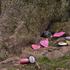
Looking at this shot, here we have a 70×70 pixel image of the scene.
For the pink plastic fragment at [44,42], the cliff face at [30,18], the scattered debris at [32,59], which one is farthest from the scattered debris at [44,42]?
the scattered debris at [32,59]

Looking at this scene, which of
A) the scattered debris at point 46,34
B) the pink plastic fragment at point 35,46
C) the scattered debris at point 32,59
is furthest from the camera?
the scattered debris at point 46,34

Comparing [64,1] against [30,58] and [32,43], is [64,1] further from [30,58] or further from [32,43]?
[30,58]

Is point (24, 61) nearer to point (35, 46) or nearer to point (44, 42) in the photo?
point (35, 46)

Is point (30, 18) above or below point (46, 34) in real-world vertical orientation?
above

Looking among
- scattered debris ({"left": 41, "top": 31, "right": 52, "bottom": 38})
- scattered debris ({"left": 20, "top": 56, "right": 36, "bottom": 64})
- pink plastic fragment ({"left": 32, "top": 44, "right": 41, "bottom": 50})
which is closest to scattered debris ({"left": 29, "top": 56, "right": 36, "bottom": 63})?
scattered debris ({"left": 20, "top": 56, "right": 36, "bottom": 64})

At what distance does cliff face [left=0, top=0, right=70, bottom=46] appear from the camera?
12.6 ft

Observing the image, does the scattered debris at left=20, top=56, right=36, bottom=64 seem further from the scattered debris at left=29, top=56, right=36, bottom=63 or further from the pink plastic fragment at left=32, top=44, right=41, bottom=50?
the pink plastic fragment at left=32, top=44, right=41, bottom=50

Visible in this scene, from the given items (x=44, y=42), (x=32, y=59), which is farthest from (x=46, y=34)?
(x=32, y=59)

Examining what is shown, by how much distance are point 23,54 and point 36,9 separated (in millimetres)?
893

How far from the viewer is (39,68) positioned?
3221mm

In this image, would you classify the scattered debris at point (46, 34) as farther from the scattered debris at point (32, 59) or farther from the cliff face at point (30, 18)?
the scattered debris at point (32, 59)

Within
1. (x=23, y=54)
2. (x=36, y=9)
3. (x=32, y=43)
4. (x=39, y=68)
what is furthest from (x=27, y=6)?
(x=39, y=68)

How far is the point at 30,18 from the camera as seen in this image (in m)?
4.02

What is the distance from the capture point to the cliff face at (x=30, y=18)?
385 centimetres
